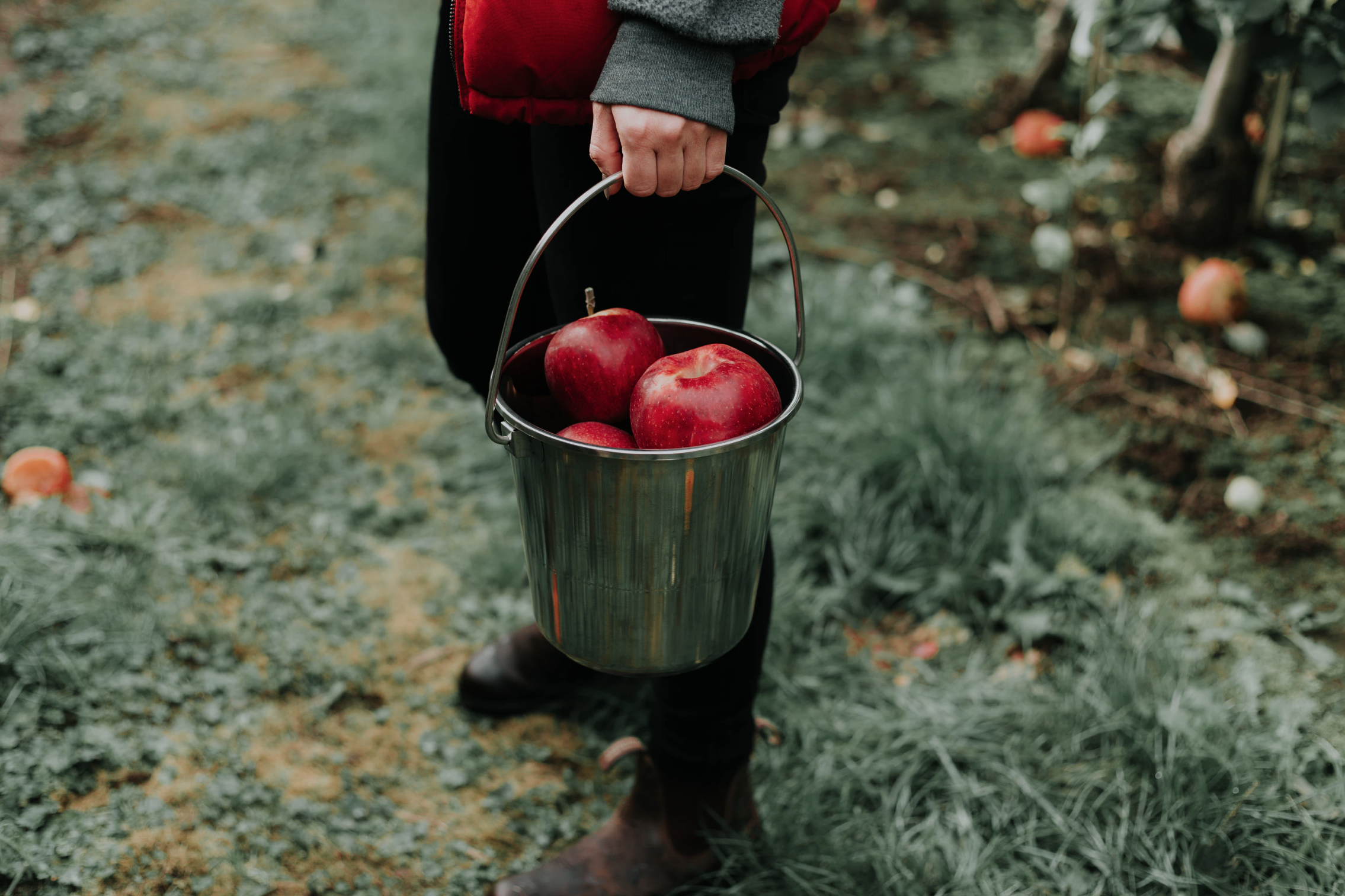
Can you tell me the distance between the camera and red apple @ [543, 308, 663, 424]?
1.12 metres

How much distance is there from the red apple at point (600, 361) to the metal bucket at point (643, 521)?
0.22 ft

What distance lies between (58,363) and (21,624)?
1292 millimetres

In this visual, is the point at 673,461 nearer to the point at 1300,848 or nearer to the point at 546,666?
the point at 546,666

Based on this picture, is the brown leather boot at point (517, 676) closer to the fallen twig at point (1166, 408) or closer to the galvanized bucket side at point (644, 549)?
the galvanized bucket side at point (644, 549)

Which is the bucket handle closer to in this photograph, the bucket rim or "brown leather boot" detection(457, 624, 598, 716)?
the bucket rim

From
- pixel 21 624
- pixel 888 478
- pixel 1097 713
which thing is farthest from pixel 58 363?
pixel 1097 713

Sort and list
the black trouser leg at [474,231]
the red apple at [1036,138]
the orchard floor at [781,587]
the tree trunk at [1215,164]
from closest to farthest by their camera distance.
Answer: the black trouser leg at [474,231]
the orchard floor at [781,587]
the tree trunk at [1215,164]
the red apple at [1036,138]

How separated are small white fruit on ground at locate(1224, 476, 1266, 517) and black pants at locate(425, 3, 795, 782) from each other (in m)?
1.39

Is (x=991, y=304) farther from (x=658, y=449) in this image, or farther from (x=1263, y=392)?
(x=658, y=449)

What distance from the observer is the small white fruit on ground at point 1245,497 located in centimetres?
221

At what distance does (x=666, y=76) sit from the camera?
1.00 meters

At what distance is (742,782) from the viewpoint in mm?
1564

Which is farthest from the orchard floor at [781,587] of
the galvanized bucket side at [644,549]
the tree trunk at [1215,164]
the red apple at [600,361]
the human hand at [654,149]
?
the human hand at [654,149]

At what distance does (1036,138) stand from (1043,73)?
42cm
